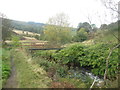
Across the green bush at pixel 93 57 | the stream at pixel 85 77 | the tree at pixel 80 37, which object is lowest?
the stream at pixel 85 77

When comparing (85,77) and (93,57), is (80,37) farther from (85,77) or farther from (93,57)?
(85,77)

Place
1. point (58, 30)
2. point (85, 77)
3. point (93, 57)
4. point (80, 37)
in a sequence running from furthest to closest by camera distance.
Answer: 1. point (80, 37)
2. point (58, 30)
3. point (93, 57)
4. point (85, 77)

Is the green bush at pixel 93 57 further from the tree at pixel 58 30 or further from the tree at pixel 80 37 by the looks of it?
the tree at pixel 80 37

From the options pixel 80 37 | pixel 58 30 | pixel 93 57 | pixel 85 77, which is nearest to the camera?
pixel 85 77

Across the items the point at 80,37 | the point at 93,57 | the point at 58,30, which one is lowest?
the point at 93,57

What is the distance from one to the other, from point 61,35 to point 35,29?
85.0 ft

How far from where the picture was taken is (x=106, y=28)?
5141 mm

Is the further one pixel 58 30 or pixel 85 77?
pixel 58 30

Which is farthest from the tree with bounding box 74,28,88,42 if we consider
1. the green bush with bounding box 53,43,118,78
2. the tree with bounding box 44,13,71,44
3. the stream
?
the stream

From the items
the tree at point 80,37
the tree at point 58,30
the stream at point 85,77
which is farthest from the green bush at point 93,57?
the tree at point 80,37

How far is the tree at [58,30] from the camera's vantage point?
21.2m

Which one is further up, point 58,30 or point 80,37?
point 58,30

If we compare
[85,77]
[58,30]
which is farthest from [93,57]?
[58,30]

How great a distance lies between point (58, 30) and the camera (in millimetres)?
21734
